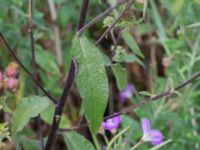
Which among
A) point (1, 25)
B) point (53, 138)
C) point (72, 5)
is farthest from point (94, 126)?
point (72, 5)

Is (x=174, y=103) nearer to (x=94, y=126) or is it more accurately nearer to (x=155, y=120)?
(x=155, y=120)

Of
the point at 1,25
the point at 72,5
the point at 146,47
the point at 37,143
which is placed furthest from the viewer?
the point at 146,47

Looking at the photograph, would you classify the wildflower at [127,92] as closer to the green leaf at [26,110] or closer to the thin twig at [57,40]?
the thin twig at [57,40]

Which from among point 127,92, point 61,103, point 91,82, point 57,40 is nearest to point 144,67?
point 61,103

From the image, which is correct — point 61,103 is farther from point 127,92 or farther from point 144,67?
point 127,92

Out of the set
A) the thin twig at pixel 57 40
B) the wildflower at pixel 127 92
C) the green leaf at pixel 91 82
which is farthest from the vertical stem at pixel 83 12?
the thin twig at pixel 57 40

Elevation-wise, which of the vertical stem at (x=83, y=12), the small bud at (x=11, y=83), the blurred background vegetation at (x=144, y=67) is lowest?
the blurred background vegetation at (x=144, y=67)
